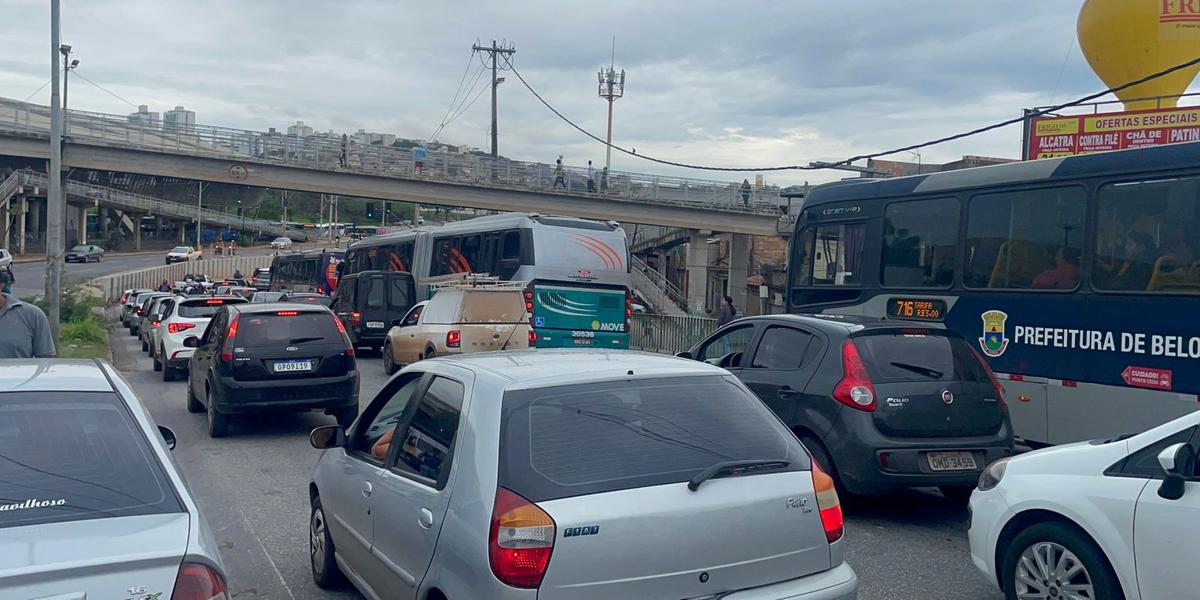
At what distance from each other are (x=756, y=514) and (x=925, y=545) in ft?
12.4

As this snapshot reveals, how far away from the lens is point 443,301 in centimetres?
2016

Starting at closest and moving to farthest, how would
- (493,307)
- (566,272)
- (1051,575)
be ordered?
(1051,575), (493,307), (566,272)

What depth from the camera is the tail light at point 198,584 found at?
10.7 ft

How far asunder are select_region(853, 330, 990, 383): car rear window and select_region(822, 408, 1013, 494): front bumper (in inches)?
17.2

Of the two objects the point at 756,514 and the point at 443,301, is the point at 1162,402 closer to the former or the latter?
the point at 756,514

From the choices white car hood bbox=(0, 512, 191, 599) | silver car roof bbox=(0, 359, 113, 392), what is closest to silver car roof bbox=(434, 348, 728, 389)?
white car hood bbox=(0, 512, 191, 599)

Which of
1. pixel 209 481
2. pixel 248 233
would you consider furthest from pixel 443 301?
pixel 248 233

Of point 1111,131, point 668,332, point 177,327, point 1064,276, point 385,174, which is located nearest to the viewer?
point 1064,276

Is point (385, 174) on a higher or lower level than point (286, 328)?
higher

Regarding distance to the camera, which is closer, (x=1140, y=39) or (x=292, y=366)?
(x=292, y=366)

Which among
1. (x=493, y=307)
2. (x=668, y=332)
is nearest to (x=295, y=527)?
(x=493, y=307)

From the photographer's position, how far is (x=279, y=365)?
483 inches

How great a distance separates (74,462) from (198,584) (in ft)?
3.36

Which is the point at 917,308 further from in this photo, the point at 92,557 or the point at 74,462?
the point at 92,557
